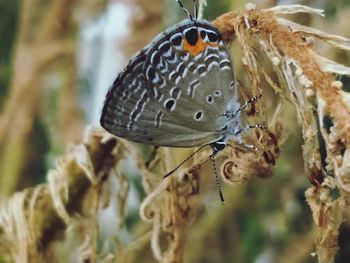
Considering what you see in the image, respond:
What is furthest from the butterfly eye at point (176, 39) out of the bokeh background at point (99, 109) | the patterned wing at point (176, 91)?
the bokeh background at point (99, 109)

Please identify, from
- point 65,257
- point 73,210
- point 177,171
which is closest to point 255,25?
point 177,171

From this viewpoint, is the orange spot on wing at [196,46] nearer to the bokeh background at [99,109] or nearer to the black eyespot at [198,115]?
the black eyespot at [198,115]

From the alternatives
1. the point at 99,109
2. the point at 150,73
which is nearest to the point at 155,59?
the point at 150,73

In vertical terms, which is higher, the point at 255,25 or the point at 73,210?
the point at 255,25

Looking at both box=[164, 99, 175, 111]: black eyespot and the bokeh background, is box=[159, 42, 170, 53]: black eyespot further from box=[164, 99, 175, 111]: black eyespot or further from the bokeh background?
the bokeh background

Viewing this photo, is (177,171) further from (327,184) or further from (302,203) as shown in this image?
(302,203)

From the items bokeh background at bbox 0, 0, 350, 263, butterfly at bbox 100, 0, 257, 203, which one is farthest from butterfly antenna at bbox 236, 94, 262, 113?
bokeh background at bbox 0, 0, 350, 263

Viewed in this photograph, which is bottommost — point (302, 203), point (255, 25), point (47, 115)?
point (302, 203)
